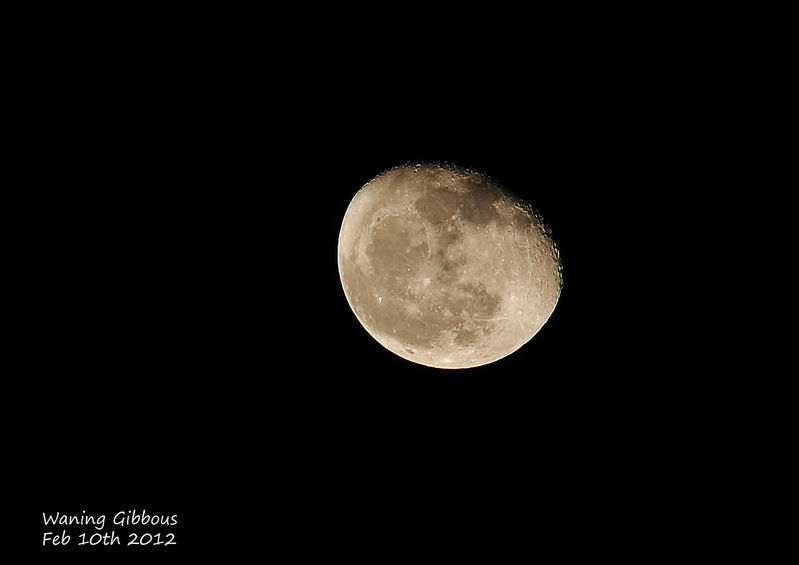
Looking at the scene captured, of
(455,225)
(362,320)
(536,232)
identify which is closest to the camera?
(455,225)

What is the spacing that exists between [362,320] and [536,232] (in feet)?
3.43

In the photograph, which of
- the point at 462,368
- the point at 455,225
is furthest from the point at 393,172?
the point at 462,368

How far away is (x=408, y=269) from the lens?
2.57m

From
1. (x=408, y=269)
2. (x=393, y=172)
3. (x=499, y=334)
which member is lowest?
(x=499, y=334)

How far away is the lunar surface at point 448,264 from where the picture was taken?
256cm

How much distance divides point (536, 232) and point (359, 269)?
0.93m

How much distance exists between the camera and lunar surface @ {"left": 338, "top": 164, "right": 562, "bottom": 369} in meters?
2.56

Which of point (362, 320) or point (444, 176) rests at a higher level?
point (444, 176)

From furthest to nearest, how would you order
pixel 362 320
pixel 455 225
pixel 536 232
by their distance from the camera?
pixel 362 320, pixel 536 232, pixel 455 225

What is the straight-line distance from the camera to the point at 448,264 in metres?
2.55

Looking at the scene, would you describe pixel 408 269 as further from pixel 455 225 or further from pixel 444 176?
pixel 444 176

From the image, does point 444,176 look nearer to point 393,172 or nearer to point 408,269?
point 393,172

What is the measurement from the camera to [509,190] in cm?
Answer: 277

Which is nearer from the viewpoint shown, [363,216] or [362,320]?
[363,216]
